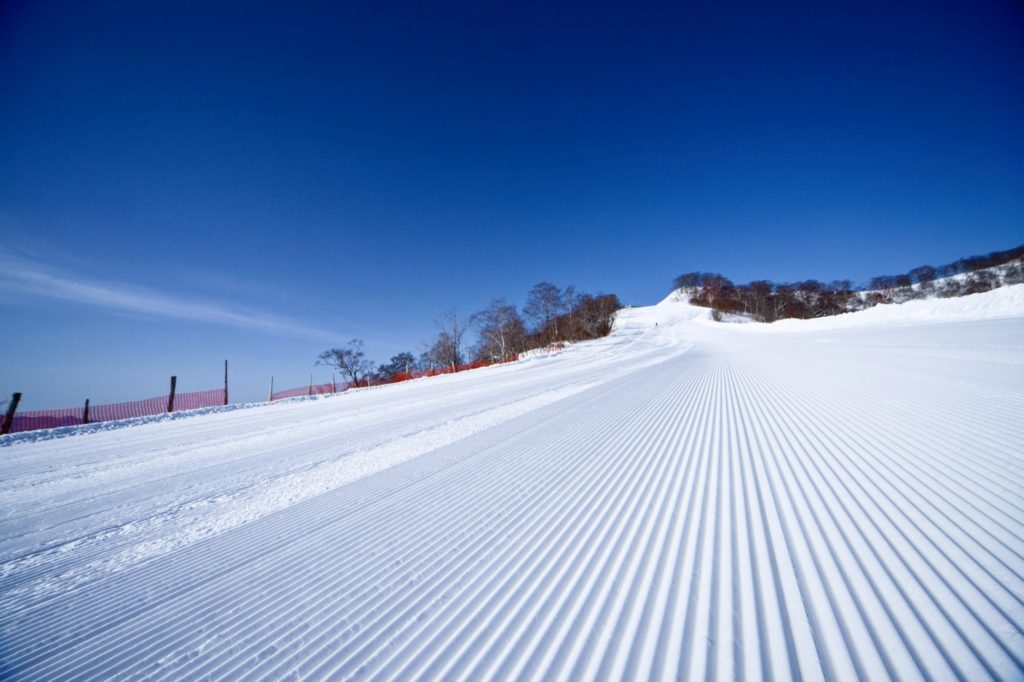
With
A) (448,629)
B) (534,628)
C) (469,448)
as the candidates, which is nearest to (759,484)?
(534,628)

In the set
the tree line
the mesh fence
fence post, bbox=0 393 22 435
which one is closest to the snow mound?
the mesh fence

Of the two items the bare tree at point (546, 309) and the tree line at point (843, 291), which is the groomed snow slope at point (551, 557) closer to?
the bare tree at point (546, 309)

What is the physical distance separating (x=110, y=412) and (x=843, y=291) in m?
110

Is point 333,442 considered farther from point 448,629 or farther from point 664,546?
point 664,546

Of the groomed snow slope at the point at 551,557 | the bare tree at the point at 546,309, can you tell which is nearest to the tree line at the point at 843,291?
the bare tree at the point at 546,309

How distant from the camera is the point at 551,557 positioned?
84.3 inches

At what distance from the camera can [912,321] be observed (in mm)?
20484

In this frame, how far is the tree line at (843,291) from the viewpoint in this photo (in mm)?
62791

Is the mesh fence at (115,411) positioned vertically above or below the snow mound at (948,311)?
below

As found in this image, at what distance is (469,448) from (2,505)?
485cm

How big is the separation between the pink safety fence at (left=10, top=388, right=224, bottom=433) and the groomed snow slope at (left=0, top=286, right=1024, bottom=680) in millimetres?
8775

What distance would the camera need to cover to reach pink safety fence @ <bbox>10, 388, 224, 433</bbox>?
9875 millimetres

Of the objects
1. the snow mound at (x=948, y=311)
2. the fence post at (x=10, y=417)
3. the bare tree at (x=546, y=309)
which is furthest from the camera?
the bare tree at (x=546, y=309)

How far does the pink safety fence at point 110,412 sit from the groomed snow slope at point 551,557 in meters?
8.77
